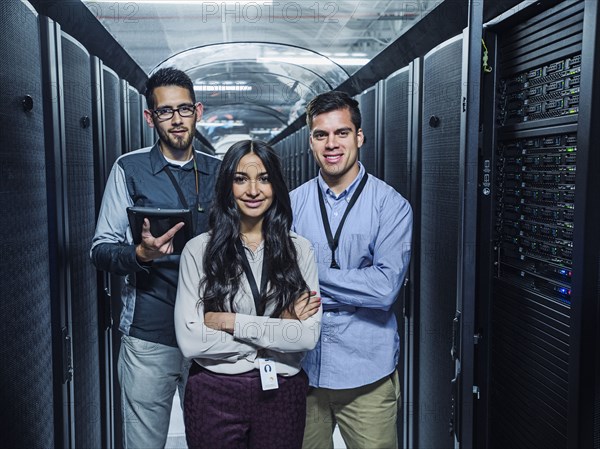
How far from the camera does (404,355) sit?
10.4ft

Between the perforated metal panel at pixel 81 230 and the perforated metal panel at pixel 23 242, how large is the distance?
22 centimetres

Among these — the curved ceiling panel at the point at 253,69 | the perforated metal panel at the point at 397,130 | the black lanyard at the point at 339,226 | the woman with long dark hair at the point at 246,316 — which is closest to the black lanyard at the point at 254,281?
the woman with long dark hair at the point at 246,316

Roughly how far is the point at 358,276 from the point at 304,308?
0.29 metres

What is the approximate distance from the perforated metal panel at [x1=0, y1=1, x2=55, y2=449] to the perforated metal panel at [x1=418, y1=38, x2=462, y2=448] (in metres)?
1.59

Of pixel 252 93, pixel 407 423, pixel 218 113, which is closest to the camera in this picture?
pixel 407 423

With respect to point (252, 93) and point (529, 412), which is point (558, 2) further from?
point (252, 93)

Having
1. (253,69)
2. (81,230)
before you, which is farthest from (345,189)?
(253,69)

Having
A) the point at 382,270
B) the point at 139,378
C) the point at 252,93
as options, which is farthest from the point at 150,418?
the point at 252,93

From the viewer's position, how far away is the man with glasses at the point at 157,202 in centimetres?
230

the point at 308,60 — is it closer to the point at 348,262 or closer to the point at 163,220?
the point at 348,262

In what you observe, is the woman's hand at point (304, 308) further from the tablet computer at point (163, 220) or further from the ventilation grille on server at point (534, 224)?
the ventilation grille on server at point (534, 224)

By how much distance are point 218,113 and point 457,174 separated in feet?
18.7

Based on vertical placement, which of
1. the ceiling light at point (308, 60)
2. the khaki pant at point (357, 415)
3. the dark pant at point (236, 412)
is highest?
the ceiling light at point (308, 60)

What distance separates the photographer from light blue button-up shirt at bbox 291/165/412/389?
221cm
